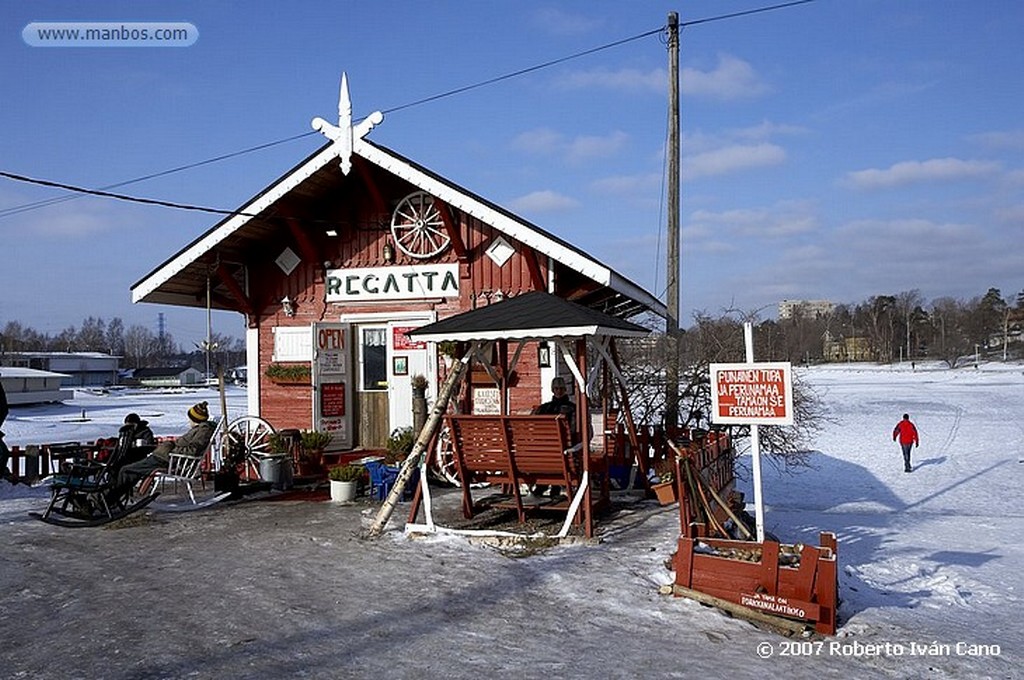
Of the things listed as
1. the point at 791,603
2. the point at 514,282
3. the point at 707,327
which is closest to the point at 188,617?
the point at 791,603

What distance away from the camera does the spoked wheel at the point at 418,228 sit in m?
12.3

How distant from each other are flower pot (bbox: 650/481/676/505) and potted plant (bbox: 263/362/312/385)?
5606 mm

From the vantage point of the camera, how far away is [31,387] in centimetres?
5084

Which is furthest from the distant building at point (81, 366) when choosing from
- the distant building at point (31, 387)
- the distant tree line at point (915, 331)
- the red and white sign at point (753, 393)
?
the red and white sign at point (753, 393)

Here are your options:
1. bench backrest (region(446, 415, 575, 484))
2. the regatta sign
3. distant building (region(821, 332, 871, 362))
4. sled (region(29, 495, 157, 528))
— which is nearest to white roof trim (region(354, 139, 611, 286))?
the regatta sign

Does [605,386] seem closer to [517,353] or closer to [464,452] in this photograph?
[517,353]

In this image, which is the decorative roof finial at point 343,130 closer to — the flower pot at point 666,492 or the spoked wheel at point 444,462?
the spoked wheel at point 444,462

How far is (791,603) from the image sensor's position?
5.96 m

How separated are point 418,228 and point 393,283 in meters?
0.89

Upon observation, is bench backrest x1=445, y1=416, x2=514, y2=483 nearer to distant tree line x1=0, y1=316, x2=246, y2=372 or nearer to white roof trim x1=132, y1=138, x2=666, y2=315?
white roof trim x1=132, y1=138, x2=666, y2=315

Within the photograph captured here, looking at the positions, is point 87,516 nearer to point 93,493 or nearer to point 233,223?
point 93,493

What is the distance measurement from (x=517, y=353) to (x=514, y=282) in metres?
1.45

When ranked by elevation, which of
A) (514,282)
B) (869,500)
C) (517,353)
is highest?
(514,282)

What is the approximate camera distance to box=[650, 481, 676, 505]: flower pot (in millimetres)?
9555
